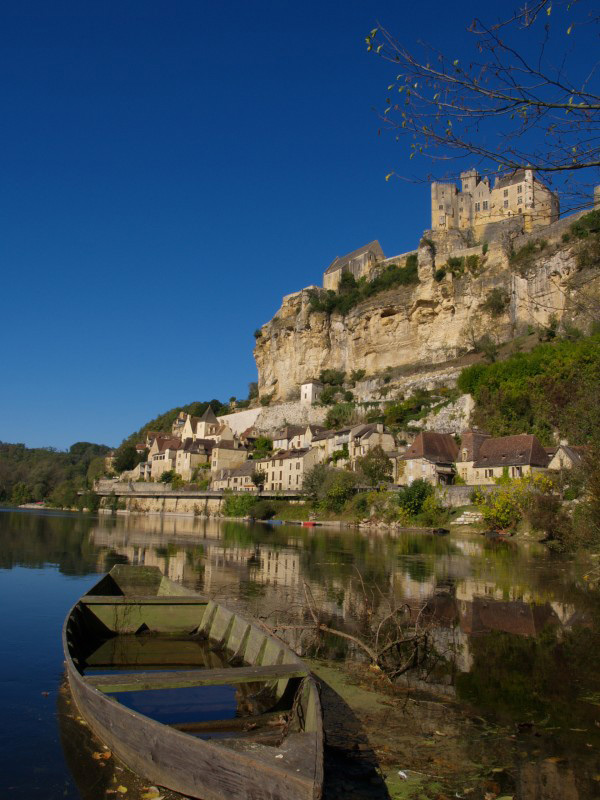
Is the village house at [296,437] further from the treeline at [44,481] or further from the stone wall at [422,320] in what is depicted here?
the treeline at [44,481]

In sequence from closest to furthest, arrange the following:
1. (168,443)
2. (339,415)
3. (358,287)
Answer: (339,415), (358,287), (168,443)

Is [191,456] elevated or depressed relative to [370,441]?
depressed

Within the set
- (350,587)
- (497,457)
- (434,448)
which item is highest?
(434,448)

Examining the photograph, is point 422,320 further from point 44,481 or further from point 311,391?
point 44,481

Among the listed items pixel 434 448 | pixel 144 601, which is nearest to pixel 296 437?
pixel 434 448

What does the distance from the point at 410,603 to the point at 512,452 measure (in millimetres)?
34247

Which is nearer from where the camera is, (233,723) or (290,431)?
(233,723)

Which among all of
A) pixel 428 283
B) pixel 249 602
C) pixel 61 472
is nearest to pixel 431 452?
pixel 428 283

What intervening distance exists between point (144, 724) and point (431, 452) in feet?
164

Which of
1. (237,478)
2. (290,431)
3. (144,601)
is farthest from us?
(290,431)

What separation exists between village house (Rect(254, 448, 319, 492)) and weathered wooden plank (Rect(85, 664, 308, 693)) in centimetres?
5863

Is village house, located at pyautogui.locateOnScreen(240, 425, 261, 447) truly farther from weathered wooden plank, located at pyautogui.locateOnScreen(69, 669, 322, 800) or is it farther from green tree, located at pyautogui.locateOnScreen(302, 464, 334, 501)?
weathered wooden plank, located at pyautogui.locateOnScreen(69, 669, 322, 800)

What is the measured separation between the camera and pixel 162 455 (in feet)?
311

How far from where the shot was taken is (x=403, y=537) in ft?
131
